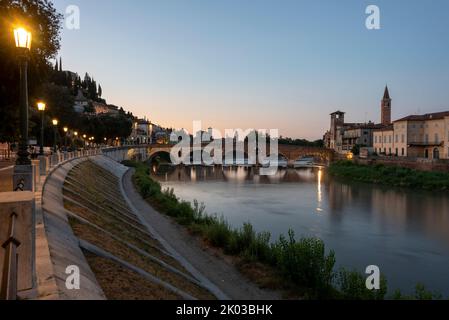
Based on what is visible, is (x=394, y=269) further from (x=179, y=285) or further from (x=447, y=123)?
(x=447, y=123)

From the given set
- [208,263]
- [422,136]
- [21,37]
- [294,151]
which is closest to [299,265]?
[208,263]

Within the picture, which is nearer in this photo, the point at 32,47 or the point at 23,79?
the point at 23,79

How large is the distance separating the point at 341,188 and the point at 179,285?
3915 cm

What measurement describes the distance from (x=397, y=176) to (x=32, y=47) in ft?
148

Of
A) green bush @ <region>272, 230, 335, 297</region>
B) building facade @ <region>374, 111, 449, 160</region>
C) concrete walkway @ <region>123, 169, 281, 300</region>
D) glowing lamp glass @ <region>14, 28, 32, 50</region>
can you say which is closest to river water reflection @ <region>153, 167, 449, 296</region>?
green bush @ <region>272, 230, 335, 297</region>

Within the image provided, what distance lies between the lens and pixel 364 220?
25.5 meters

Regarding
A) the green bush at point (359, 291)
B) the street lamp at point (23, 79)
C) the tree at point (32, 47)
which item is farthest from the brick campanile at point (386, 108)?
the street lamp at point (23, 79)

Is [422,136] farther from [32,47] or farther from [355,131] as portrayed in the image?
[32,47]

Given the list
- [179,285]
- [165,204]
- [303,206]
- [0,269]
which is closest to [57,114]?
[165,204]

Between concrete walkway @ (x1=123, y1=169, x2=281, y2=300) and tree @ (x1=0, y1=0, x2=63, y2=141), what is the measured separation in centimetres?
907

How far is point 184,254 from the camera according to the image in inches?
574

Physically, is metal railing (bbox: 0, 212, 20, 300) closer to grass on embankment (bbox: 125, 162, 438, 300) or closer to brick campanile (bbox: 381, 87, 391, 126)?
grass on embankment (bbox: 125, 162, 438, 300)

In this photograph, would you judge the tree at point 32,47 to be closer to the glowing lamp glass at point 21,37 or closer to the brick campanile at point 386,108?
the glowing lamp glass at point 21,37

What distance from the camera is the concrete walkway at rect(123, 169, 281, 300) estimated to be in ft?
36.4
